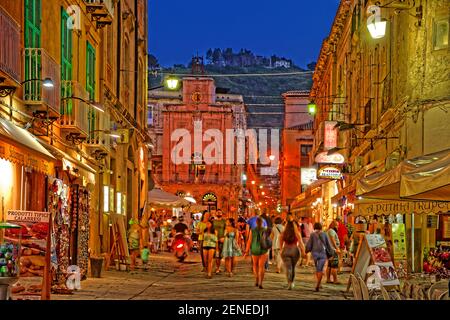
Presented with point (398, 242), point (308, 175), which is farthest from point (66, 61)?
point (308, 175)

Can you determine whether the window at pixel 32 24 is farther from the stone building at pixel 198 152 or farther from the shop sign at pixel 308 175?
the stone building at pixel 198 152

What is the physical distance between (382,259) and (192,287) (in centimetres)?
534

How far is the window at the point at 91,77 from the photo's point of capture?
22.8 meters

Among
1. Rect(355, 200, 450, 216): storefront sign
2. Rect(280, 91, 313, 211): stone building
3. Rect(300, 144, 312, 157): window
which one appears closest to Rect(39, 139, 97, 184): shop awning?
Rect(355, 200, 450, 216): storefront sign

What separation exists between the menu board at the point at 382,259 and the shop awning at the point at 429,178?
10.1 feet

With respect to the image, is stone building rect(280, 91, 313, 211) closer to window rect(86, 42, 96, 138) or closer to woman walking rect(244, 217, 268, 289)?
window rect(86, 42, 96, 138)

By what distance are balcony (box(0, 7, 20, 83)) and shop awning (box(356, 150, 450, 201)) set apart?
6118 mm

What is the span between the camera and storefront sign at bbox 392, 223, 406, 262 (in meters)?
19.2

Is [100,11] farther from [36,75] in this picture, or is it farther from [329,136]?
[329,136]

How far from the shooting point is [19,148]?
12.3 m

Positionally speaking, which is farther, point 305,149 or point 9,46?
point 305,149

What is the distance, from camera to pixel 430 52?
22.4m
